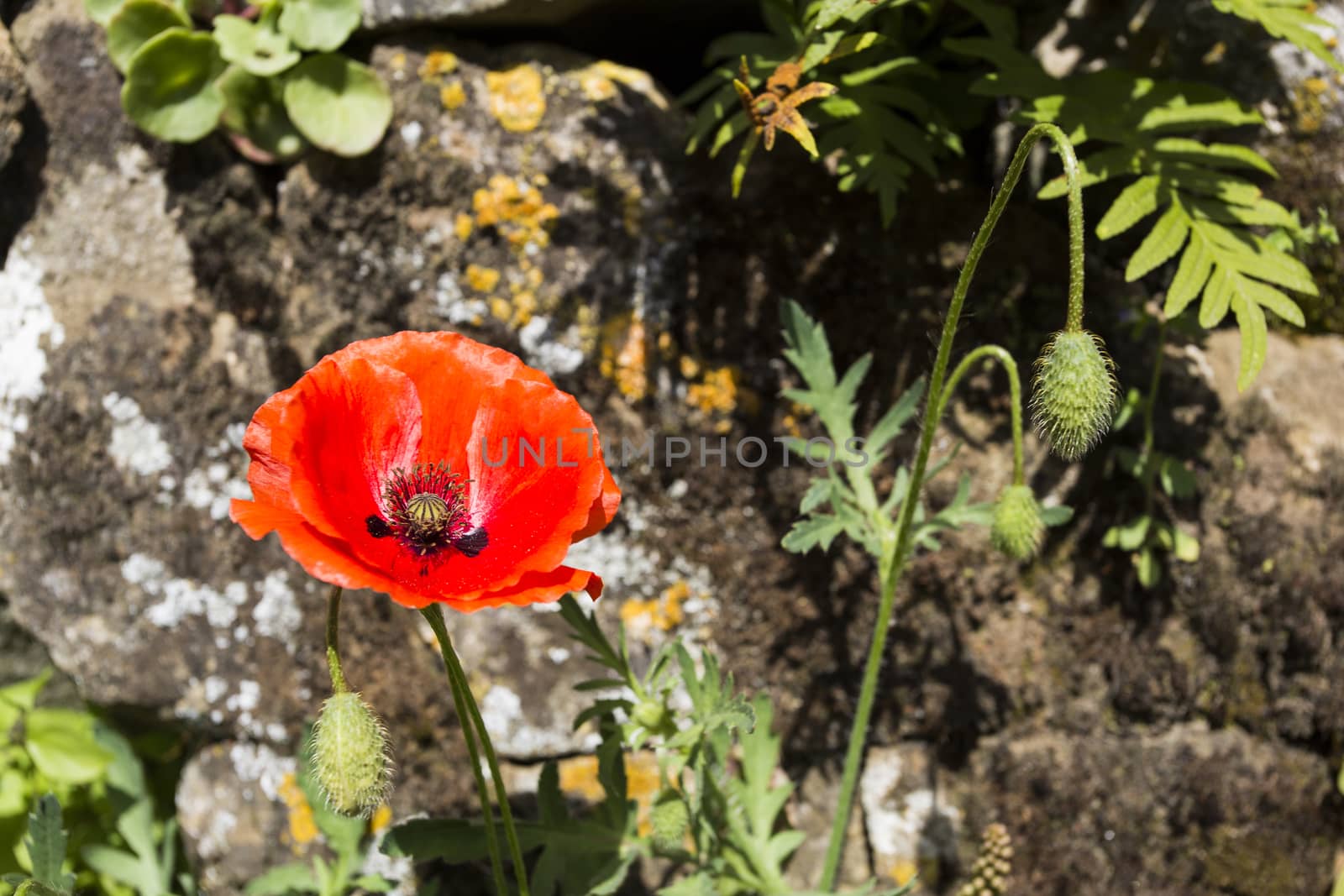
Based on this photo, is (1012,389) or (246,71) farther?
(246,71)

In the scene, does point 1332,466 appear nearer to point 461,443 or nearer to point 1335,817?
point 1335,817

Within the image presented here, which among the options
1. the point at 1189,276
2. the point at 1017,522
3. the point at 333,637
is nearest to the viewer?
the point at 333,637

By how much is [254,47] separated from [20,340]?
1.10 meters

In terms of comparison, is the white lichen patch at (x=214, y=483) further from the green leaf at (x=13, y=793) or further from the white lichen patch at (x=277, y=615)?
the green leaf at (x=13, y=793)

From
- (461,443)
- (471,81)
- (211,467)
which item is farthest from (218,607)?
(471,81)

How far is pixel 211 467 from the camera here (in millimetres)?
3197

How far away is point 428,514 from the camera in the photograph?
79.3 inches

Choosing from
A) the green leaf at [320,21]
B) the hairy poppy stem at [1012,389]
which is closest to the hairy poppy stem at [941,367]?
the hairy poppy stem at [1012,389]

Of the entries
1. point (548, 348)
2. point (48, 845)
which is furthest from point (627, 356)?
point (48, 845)

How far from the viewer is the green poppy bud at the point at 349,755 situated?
6.01ft

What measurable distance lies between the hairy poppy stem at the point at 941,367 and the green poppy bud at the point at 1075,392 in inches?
1.7

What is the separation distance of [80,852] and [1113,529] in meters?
3.10

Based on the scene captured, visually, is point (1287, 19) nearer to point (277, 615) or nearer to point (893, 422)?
point (893, 422)

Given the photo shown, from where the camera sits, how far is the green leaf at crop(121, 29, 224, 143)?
297 centimetres
